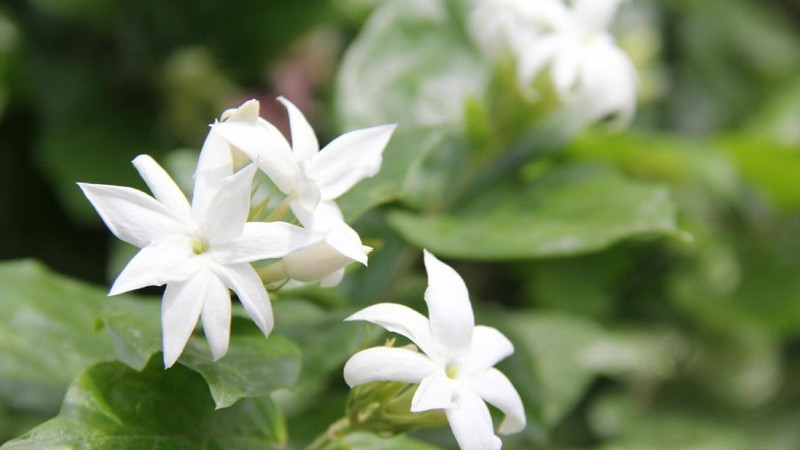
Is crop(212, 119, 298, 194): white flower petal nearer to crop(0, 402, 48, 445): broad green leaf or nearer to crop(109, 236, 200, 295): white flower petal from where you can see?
crop(109, 236, 200, 295): white flower petal

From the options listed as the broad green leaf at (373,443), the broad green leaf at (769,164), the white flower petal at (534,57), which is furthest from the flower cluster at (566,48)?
the broad green leaf at (373,443)

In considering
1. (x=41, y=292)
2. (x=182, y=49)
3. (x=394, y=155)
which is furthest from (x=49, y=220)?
(x=394, y=155)

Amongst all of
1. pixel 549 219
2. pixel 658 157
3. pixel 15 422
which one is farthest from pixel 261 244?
pixel 658 157

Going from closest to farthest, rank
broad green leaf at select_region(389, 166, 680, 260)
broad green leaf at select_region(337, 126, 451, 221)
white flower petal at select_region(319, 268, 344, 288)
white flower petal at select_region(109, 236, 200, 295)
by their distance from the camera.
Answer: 1. white flower petal at select_region(109, 236, 200, 295)
2. white flower petal at select_region(319, 268, 344, 288)
3. broad green leaf at select_region(337, 126, 451, 221)
4. broad green leaf at select_region(389, 166, 680, 260)

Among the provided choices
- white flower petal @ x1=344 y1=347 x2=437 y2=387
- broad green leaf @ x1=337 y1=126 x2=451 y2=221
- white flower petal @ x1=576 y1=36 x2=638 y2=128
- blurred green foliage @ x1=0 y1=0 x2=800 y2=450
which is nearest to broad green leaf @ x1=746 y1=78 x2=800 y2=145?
blurred green foliage @ x1=0 y1=0 x2=800 y2=450

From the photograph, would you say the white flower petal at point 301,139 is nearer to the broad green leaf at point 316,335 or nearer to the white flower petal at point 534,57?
the broad green leaf at point 316,335

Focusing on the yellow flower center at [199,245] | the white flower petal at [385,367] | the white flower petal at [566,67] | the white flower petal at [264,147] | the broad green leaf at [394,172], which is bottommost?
the white flower petal at [385,367]

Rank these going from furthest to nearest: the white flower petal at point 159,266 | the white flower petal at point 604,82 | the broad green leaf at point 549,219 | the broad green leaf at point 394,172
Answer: the white flower petal at point 604,82, the broad green leaf at point 549,219, the broad green leaf at point 394,172, the white flower petal at point 159,266
